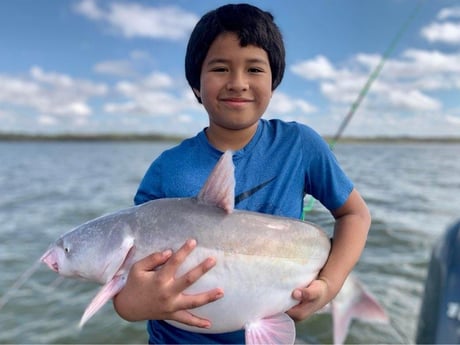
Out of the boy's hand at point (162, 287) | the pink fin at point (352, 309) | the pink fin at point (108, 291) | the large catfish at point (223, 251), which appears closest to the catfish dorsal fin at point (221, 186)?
the large catfish at point (223, 251)

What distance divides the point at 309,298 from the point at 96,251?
0.72 metres

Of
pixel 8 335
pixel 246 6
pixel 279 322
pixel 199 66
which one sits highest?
pixel 246 6

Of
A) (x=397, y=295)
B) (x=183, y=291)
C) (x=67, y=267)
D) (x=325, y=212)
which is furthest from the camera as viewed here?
(x=397, y=295)

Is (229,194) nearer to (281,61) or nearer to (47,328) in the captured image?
(281,61)

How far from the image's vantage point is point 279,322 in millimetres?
1441

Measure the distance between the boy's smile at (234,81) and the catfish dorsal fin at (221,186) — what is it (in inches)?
10.3

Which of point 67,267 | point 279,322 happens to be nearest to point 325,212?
point 279,322

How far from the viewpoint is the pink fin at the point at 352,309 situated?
1.98m

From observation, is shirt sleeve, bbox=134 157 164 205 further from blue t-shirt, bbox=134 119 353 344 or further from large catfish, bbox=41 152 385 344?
large catfish, bbox=41 152 385 344

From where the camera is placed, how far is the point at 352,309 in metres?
2.36

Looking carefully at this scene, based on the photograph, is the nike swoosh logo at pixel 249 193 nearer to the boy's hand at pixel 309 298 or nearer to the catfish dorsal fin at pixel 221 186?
the catfish dorsal fin at pixel 221 186

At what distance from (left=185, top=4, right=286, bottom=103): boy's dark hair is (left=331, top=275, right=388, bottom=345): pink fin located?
1.09 meters

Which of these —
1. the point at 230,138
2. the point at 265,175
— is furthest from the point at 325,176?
the point at 230,138

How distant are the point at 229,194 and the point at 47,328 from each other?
4.78m
